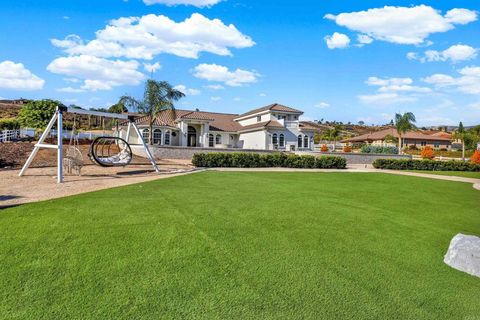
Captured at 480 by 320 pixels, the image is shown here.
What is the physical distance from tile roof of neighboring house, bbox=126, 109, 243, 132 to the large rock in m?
30.7

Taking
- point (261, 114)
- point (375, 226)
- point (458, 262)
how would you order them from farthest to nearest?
point (261, 114) < point (375, 226) < point (458, 262)

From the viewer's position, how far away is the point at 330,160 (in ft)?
92.2

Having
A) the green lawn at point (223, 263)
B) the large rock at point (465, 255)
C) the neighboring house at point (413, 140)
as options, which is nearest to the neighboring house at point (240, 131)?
the green lawn at point (223, 263)

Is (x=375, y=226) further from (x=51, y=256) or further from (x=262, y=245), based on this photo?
(x=51, y=256)

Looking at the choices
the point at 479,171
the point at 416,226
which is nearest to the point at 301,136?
the point at 479,171

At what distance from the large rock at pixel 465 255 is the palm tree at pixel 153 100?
29.9m

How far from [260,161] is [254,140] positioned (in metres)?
16.3

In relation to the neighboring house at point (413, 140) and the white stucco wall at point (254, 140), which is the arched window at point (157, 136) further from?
the neighboring house at point (413, 140)

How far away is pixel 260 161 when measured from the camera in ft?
83.2

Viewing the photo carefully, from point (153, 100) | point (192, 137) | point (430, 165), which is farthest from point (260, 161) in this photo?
point (430, 165)

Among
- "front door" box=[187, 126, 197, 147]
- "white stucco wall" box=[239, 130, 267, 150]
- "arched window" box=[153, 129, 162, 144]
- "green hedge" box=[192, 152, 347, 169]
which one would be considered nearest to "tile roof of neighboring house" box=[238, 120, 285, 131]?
"white stucco wall" box=[239, 130, 267, 150]

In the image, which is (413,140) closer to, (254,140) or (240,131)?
(254,140)

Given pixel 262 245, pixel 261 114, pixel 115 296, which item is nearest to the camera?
pixel 115 296

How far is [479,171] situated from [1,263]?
37404 millimetres
